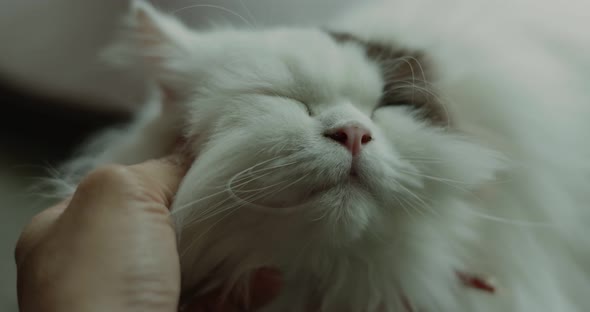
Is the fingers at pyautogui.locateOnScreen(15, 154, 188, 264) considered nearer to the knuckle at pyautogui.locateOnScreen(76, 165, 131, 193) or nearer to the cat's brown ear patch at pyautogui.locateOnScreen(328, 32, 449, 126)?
the knuckle at pyautogui.locateOnScreen(76, 165, 131, 193)

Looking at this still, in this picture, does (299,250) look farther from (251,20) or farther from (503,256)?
(251,20)

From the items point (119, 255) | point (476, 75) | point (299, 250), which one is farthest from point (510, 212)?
point (119, 255)

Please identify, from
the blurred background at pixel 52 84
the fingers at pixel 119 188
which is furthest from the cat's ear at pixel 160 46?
the blurred background at pixel 52 84

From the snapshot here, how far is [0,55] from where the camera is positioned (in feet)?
4.80

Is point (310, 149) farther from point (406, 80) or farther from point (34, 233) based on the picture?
point (34, 233)

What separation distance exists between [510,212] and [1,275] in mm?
1108

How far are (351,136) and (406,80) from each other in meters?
0.22

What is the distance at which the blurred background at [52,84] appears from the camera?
4.71ft

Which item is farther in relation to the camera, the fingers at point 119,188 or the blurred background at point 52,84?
the blurred background at point 52,84

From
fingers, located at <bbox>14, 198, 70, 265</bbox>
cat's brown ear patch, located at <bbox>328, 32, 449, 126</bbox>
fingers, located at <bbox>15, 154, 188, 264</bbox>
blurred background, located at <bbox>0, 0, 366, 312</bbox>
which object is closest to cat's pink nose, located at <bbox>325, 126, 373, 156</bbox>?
cat's brown ear patch, located at <bbox>328, 32, 449, 126</bbox>

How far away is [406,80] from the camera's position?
2.61ft

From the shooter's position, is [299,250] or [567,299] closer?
[299,250]

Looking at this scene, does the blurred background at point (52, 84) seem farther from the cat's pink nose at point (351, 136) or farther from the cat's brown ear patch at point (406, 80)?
the cat's pink nose at point (351, 136)

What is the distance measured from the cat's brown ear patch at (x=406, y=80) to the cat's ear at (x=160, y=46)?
26 cm
